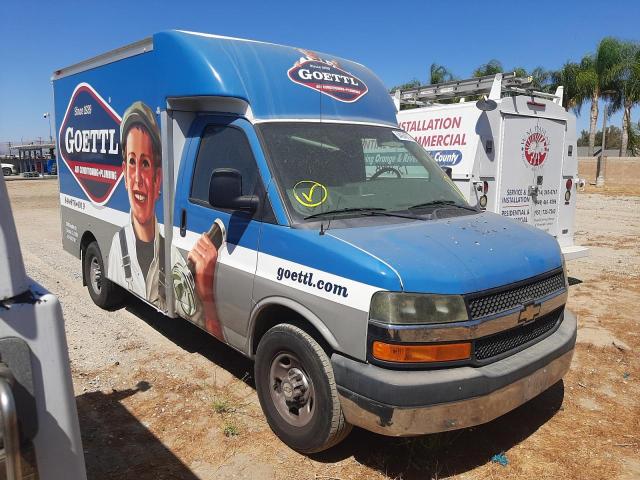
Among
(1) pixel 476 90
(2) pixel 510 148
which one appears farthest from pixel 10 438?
(1) pixel 476 90

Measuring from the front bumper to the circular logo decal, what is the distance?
481 cm

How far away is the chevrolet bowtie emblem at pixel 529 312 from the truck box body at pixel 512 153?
3.18 m

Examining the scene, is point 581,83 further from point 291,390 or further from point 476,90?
point 291,390

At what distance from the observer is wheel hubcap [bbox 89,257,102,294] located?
6.57 metres

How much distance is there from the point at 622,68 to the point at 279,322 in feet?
123

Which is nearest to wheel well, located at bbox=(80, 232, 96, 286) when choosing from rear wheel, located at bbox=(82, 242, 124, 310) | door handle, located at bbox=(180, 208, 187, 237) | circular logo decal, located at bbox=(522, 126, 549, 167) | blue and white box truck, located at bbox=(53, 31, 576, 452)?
rear wheel, located at bbox=(82, 242, 124, 310)

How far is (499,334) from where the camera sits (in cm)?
319

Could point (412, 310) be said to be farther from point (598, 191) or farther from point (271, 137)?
point (598, 191)

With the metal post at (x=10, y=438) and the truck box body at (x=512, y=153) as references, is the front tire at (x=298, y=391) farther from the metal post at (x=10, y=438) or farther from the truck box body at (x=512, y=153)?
the truck box body at (x=512, y=153)

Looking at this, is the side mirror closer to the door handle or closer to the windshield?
the windshield

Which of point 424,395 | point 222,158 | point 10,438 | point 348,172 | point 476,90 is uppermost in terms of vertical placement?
point 476,90

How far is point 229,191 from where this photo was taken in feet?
11.7

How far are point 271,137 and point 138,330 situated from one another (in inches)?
124

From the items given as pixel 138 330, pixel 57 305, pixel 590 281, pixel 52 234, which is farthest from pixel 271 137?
pixel 52 234
